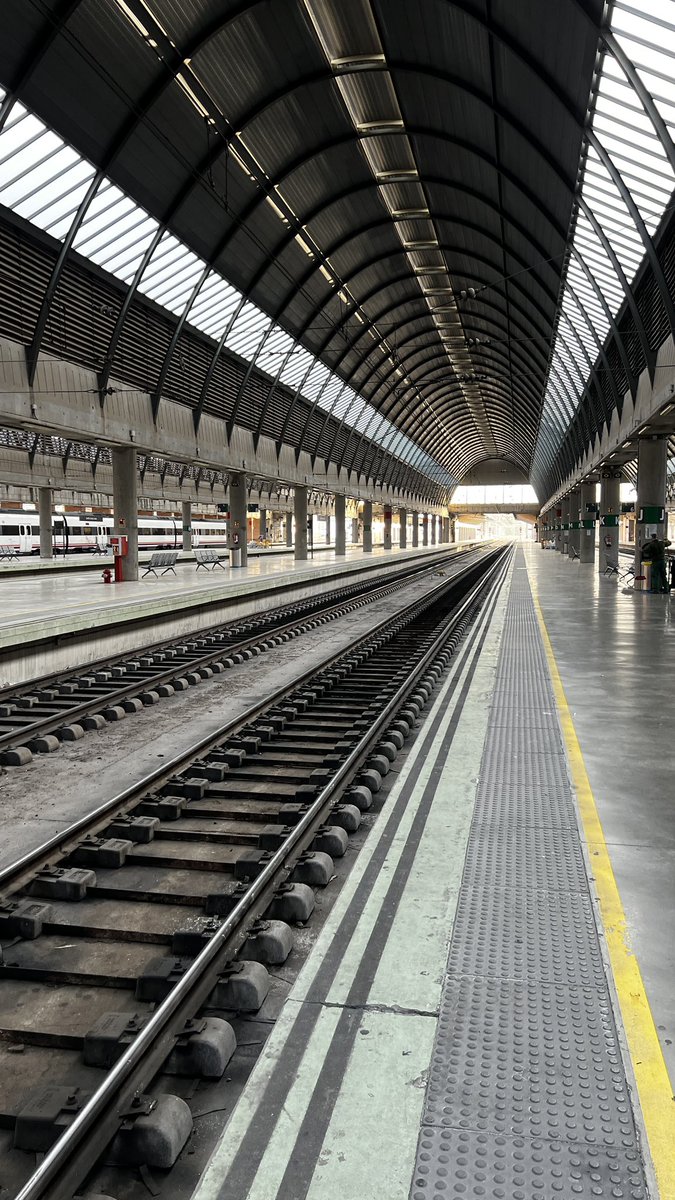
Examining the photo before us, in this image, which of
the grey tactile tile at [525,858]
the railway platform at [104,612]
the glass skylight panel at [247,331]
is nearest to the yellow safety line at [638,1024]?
the grey tactile tile at [525,858]

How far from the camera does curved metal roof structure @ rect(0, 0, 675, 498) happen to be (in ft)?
48.4

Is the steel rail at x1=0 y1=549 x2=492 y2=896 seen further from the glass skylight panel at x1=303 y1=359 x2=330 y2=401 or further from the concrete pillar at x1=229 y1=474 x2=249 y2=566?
the glass skylight panel at x1=303 y1=359 x2=330 y2=401

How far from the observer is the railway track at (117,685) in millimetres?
8867

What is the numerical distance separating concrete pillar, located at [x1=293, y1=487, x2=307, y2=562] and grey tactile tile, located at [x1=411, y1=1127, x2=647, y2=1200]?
41611mm

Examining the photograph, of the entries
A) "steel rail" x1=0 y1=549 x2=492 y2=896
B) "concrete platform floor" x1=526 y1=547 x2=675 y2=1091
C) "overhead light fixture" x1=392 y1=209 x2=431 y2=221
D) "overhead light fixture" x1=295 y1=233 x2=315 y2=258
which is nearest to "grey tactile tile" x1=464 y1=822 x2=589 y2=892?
"concrete platform floor" x1=526 y1=547 x2=675 y2=1091

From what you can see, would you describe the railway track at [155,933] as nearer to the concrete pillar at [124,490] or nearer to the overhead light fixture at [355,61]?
the overhead light fixture at [355,61]

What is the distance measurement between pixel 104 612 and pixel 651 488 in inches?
724

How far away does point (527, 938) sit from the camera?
3.80 meters

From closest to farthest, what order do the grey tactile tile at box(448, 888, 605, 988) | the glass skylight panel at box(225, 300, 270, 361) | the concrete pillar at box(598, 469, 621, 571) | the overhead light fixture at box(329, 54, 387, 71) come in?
the grey tactile tile at box(448, 888, 605, 988)
the overhead light fixture at box(329, 54, 387, 71)
the glass skylight panel at box(225, 300, 270, 361)
the concrete pillar at box(598, 469, 621, 571)

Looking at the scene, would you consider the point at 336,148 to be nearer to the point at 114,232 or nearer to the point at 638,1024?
the point at 114,232

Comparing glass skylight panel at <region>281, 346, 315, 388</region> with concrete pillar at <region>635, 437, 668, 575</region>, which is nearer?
concrete pillar at <region>635, 437, 668, 575</region>

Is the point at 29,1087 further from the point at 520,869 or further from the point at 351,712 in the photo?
the point at 351,712

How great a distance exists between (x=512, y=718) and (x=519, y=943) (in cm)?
479

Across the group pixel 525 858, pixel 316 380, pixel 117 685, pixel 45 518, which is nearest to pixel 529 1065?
pixel 525 858
